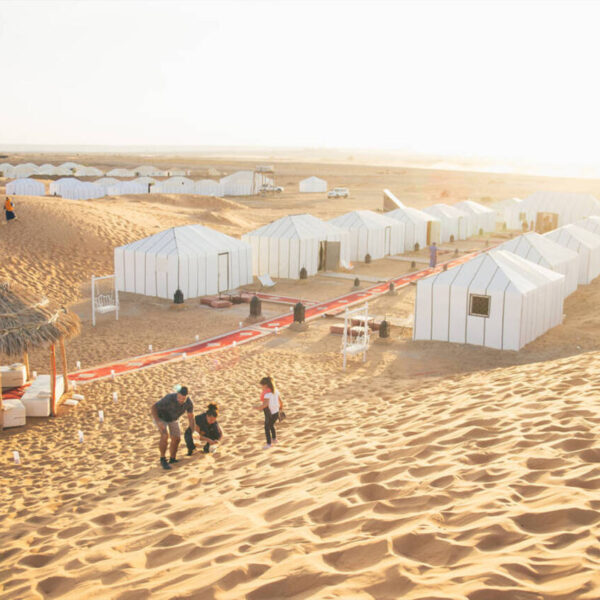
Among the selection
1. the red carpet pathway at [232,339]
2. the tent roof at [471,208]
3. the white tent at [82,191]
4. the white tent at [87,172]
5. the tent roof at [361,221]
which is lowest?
the red carpet pathway at [232,339]

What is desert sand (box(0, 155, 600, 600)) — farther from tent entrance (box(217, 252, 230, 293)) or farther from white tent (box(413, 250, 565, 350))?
tent entrance (box(217, 252, 230, 293))

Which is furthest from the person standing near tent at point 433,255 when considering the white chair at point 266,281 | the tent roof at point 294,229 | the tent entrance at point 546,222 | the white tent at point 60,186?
the white tent at point 60,186

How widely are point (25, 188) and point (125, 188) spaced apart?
32.8 feet

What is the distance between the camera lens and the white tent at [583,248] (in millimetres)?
28203

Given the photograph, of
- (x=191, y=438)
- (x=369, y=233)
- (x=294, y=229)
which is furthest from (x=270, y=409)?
(x=369, y=233)

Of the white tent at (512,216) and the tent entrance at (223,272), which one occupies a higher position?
the white tent at (512,216)

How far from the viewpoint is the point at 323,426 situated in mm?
10188

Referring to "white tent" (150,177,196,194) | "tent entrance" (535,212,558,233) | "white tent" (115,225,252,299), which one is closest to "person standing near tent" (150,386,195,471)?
"white tent" (115,225,252,299)

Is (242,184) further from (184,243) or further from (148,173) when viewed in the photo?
(184,243)

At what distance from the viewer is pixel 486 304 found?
56.3 feet

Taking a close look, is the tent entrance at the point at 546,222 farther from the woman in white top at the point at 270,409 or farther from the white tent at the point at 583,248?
the woman in white top at the point at 270,409

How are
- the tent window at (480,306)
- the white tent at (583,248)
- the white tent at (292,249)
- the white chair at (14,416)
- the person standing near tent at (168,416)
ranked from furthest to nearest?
the white tent at (292,249), the white tent at (583,248), the tent window at (480,306), the white chair at (14,416), the person standing near tent at (168,416)

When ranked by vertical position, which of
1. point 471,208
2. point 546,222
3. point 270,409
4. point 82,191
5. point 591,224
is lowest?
point 270,409

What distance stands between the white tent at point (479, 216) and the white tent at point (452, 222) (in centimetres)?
80
